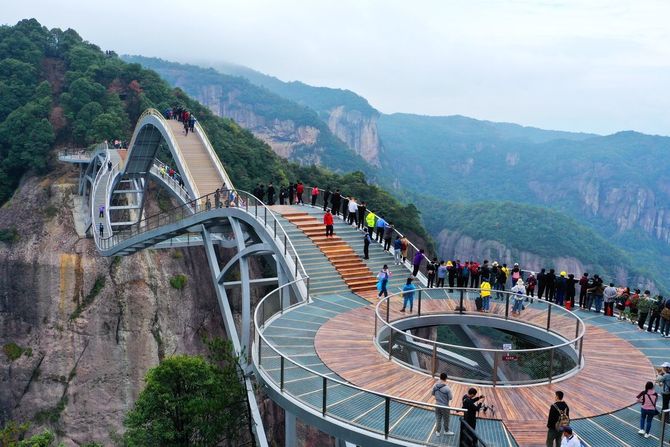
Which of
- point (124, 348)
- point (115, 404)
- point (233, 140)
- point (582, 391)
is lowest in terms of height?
point (115, 404)

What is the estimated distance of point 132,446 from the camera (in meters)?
19.1

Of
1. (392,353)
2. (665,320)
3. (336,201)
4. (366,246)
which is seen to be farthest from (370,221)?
(665,320)

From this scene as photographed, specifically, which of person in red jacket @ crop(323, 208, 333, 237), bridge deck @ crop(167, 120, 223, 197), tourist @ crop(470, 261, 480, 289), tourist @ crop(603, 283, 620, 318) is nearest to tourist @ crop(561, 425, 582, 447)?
tourist @ crop(603, 283, 620, 318)

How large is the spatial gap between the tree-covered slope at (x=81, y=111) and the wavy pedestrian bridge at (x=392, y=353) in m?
33.5

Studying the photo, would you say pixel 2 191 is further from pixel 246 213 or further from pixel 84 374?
pixel 246 213

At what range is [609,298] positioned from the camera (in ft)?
63.0


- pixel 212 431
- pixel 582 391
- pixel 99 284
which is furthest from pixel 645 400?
pixel 99 284

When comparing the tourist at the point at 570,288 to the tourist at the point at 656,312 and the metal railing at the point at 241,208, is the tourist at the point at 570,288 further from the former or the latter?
the metal railing at the point at 241,208

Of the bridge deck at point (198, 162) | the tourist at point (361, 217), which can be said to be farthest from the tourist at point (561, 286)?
the bridge deck at point (198, 162)

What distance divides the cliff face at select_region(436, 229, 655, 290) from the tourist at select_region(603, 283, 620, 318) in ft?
355

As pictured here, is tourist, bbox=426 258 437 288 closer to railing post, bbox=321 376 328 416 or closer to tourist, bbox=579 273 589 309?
tourist, bbox=579 273 589 309

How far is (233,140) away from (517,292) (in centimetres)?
5415

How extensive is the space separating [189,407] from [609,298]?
1400 centimetres

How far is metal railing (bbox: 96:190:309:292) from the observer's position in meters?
20.9
